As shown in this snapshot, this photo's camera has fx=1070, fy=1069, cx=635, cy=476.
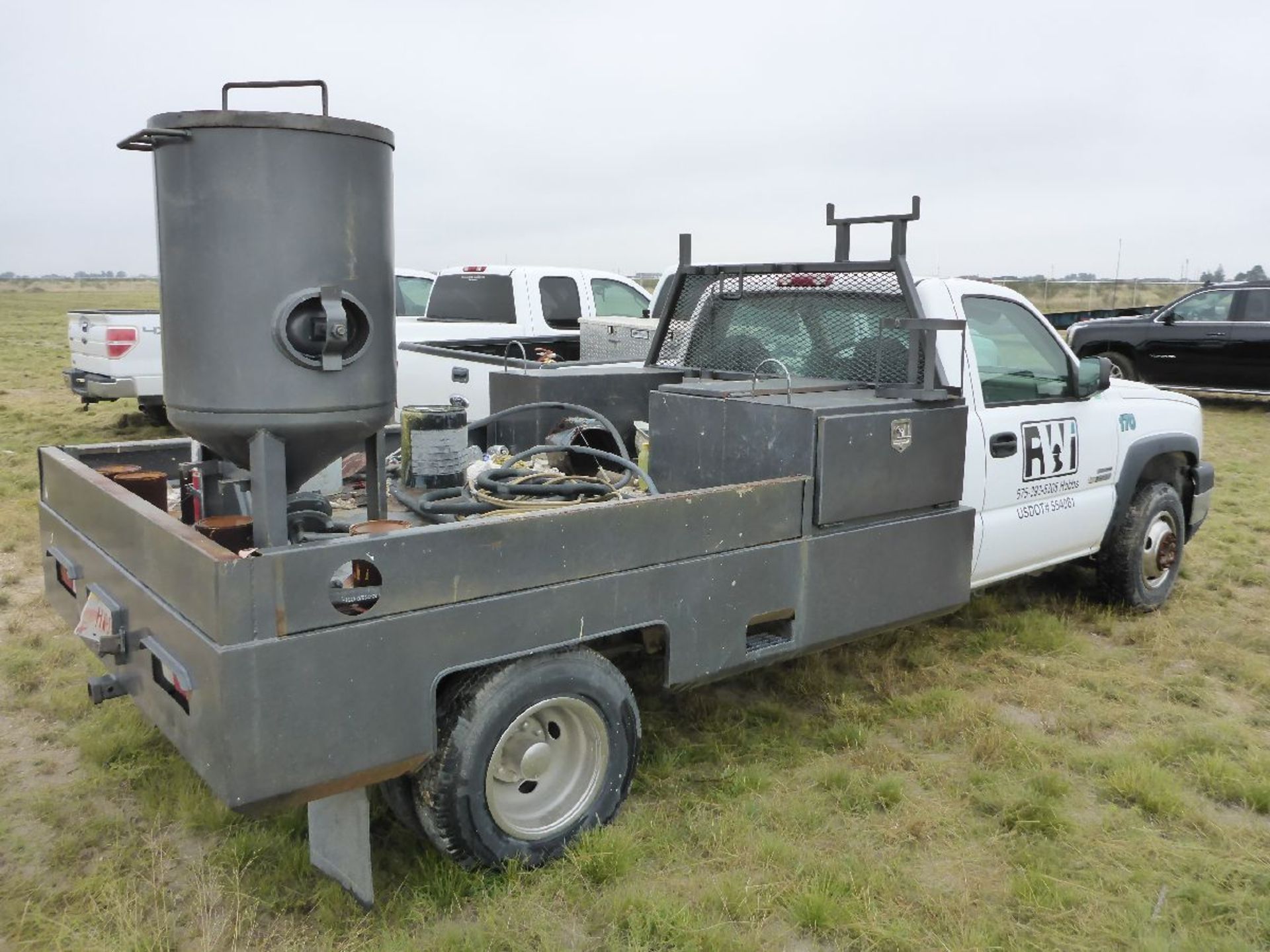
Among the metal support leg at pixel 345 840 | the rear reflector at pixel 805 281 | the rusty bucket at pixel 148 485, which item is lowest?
the metal support leg at pixel 345 840

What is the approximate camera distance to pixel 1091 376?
5.21m

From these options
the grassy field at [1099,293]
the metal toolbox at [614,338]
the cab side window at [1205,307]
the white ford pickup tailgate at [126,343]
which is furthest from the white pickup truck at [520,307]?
the grassy field at [1099,293]

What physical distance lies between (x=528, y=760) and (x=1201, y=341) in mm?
14465

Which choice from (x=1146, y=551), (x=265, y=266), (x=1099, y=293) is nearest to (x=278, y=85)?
(x=265, y=266)

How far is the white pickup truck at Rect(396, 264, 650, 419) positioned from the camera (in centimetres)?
956

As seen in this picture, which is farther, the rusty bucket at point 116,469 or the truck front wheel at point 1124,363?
the truck front wheel at point 1124,363

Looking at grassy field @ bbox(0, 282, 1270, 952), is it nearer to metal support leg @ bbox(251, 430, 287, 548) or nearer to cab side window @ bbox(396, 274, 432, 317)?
metal support leg @ bbox(251, 430, 287, 548)

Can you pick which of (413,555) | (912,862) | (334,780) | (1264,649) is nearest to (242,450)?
(413,555)

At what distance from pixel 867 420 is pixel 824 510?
0.37 meters

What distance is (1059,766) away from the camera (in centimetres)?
412

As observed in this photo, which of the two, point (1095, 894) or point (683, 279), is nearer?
point (1095, 894)

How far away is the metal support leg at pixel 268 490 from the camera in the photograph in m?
2.88

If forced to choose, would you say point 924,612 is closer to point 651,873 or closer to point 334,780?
point 651,873

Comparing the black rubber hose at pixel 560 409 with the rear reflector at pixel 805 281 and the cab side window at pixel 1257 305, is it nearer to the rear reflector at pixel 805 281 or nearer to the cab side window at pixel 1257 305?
the rear reflector at pixel 805 281
